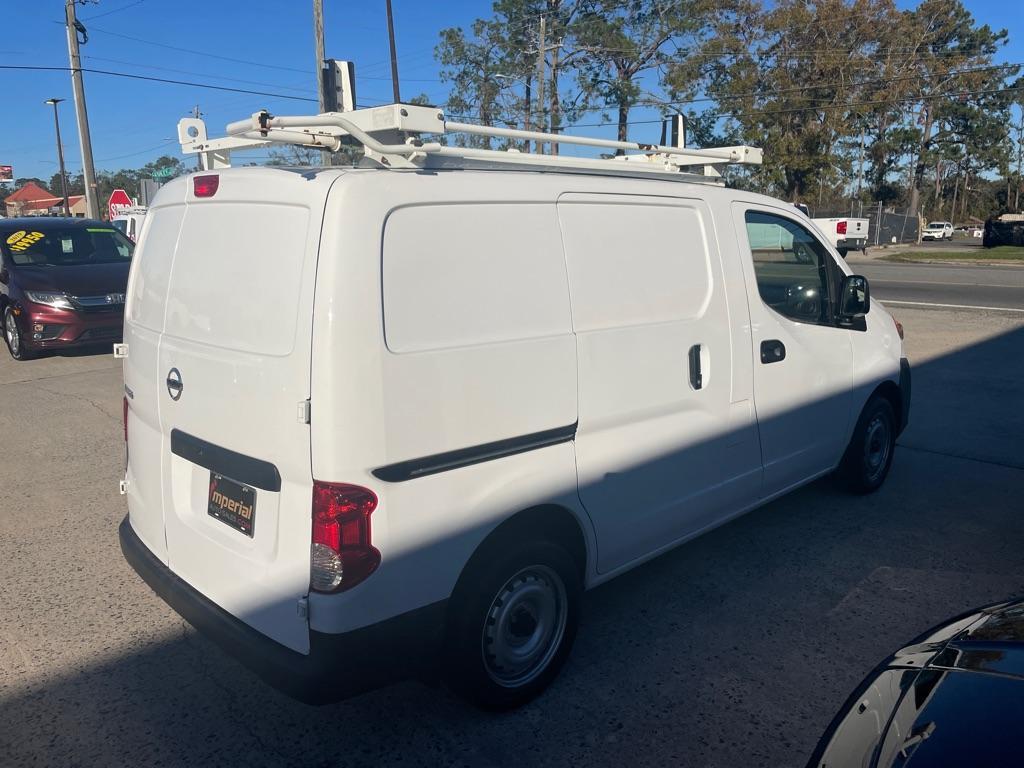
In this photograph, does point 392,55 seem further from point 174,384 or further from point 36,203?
point 36,203

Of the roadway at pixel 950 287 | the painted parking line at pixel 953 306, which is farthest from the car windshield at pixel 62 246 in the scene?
the painted parking line at pixel 953 306

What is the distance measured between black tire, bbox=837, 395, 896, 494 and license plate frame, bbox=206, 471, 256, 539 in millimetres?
3844

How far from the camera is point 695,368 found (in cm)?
377

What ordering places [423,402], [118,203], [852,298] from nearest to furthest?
[423,402] → [852,298] → [118,203]

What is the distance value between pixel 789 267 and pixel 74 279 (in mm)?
9517

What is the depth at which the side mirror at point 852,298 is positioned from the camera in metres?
4.81

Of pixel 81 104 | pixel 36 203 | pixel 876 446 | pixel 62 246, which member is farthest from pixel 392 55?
pixel 36 203

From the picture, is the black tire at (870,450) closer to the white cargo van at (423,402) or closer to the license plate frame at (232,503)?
the white cargo van at (423,402)

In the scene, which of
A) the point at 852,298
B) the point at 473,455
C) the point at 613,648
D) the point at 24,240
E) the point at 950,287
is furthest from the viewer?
the point at 950,287

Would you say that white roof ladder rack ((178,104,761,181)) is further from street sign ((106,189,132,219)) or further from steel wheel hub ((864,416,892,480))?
street sign ((106,189,132,219))

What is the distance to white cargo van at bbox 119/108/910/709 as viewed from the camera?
Answer: 2609 millimetres

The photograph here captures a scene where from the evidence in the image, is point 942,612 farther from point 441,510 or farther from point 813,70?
point 813,70

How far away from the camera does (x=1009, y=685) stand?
213 centimetres

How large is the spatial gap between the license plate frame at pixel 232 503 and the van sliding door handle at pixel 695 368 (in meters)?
1.98
